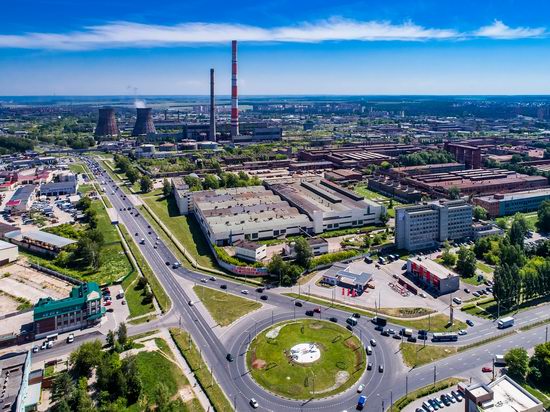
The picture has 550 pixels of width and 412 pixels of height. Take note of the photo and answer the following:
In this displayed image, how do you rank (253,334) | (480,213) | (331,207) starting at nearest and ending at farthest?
1. (253,334)
2. (480,213)
3. (331,207)

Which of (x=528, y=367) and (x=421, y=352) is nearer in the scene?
(x=528, y=367)

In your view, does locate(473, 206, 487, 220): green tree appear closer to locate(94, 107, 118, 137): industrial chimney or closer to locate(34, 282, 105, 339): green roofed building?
locate(34, 282, 105, 339): green roofed building

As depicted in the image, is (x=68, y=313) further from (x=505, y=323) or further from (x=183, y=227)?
(x=505, y=323)

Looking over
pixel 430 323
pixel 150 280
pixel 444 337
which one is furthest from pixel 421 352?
pixel 150 280

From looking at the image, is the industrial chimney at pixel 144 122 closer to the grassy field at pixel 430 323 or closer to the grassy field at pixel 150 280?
the grassy field at pixel 150 280

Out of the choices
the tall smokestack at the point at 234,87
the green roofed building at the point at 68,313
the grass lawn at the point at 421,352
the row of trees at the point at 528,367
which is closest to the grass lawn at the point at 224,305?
the green roofed building at the point at 68,313

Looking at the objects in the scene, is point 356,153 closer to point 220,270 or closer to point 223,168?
point 223,168
